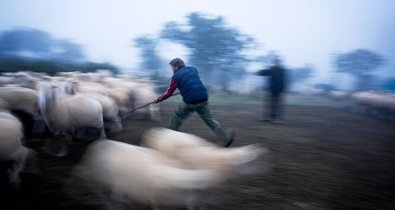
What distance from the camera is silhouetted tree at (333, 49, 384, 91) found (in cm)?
4509

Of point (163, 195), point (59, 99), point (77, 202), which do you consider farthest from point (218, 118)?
point (163, 195)

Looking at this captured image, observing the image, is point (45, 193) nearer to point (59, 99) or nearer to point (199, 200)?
point (199, 200)

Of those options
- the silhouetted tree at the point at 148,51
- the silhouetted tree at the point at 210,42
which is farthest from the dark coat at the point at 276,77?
the silhouetted tree at the point at 148,51

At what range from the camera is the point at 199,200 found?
11.3ft

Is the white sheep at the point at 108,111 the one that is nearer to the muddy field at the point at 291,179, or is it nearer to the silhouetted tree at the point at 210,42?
the muddy field at the point at 291,179

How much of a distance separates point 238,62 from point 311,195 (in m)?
31.5

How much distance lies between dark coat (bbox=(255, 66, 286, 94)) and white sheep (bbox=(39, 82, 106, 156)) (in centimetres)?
547

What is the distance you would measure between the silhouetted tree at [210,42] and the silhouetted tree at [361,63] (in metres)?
19.1

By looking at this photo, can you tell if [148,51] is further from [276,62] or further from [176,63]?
[176,63]

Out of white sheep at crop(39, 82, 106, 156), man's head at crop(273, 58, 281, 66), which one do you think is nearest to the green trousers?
white sheep at crop(39, 82, 106, 156)

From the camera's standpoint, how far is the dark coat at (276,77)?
32.2 ft

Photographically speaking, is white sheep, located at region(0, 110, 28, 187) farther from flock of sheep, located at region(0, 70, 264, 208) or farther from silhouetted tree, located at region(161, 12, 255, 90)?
silhouetted tree, located at region(161, 12, 255, 90)

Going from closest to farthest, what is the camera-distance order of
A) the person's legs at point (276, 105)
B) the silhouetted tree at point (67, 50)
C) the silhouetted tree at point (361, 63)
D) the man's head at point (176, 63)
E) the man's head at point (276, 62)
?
1. the man's head at point (176, 63)
2. the man's head at point (276, 62)
3. the person's legs at point (276, 105)
4. the silhouetted tree at point (361, 63)
5. the silhouetted tree at point (67, 50)

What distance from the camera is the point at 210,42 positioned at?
33281mm
